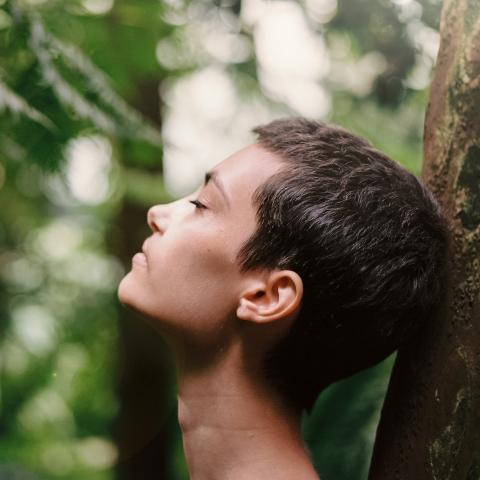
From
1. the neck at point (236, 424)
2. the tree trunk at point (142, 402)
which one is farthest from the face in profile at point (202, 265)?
the tree trunk at point (142, 402)

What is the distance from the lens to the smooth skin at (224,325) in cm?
173

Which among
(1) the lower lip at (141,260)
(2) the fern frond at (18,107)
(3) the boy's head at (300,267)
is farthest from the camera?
(1) the lower lip at (141,260)

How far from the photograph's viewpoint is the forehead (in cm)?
182

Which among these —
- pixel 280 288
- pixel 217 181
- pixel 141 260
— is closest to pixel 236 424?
pixel 280 288

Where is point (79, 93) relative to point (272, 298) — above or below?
above

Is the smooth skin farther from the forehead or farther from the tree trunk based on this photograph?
the tree trunk

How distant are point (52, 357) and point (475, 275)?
555 cm

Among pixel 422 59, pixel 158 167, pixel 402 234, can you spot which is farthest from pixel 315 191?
pixel 158 167

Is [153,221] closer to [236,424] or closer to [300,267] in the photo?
[300,267]

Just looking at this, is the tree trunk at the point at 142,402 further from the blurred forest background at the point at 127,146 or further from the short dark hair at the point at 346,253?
the short dark hair at the point at 346,253

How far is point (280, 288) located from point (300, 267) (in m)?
0.08

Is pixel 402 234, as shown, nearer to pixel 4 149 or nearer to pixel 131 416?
pixel 4 149

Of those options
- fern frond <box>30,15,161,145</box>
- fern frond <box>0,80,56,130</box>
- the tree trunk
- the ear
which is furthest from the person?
the tree trunk

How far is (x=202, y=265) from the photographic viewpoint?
1760mm
